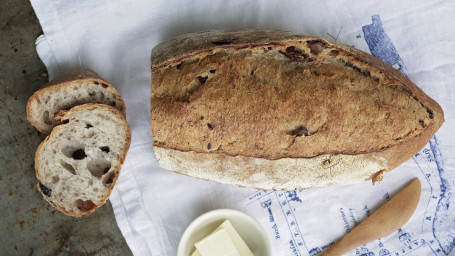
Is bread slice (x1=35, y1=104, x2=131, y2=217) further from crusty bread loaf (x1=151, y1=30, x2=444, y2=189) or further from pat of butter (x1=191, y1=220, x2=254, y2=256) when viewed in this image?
pat of butter (x1=191, y1=220, x2=254, y2=256)

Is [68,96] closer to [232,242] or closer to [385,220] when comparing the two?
[232,242]

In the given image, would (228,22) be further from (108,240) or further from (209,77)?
(108,240)

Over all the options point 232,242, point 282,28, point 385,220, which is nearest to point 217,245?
point 232,242

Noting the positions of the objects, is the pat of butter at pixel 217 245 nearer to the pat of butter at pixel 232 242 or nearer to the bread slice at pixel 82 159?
the pat of butter at pixel 232 242

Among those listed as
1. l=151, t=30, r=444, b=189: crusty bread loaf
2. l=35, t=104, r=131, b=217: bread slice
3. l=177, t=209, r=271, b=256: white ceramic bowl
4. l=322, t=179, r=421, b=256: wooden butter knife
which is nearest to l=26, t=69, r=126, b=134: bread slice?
l=35, t=104, r=131, b=217: bread slice

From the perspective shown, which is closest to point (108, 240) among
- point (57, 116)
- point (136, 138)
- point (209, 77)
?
point (136, 138)

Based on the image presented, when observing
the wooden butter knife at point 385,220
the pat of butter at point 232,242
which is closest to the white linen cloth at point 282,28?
the wooden butter knife at point 385,220
